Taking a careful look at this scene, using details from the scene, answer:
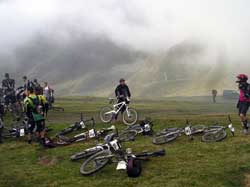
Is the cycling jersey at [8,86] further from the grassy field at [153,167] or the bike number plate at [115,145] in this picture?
the bike number plate at [115,145]

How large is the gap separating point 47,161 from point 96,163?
15.2 feet

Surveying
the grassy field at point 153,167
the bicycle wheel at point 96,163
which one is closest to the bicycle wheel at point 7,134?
the grassy field at point 153,167

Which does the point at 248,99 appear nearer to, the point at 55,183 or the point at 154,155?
the point at 154,155

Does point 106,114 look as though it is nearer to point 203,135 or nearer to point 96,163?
point 203,135

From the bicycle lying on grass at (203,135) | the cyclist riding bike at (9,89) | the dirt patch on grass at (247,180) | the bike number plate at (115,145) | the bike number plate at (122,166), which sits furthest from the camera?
the cyclist riding bike at (9,89)

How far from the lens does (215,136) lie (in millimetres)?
26844

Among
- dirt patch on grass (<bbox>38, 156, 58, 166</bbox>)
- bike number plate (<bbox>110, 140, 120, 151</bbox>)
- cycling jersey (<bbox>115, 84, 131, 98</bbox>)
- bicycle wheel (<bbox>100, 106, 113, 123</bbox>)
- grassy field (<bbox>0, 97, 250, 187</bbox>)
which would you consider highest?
cycling jersey (<bbox>115, 84, 131, 98</bbox>)

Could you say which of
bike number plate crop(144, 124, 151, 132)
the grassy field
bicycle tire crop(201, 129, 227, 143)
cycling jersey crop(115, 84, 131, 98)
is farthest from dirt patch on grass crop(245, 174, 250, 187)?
cycling jersey crop(115, 84, 131, 98)

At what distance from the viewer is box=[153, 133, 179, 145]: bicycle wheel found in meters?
26.9

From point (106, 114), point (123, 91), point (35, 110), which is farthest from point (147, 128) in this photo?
point (35, 110)

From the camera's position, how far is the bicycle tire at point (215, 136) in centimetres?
2656

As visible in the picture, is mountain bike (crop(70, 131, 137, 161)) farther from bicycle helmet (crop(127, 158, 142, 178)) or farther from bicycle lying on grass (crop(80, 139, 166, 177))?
bicycle helmet (crop(127, 158, 142, 178))

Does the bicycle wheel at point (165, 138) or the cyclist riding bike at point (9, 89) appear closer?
the bicycle wheel at point (165, 138)

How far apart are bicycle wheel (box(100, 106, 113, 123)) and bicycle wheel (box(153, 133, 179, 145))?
7.62 m
